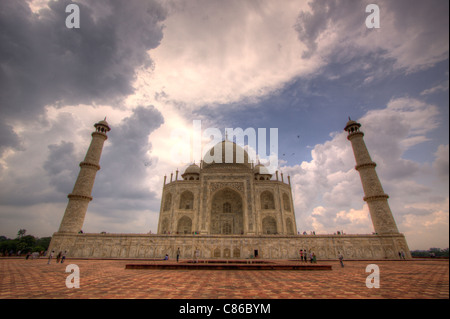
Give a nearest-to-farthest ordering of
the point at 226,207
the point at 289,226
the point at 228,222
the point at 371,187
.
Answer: the point at 371,187
the point at 289,226
the point at 228,222
the point at 226,207

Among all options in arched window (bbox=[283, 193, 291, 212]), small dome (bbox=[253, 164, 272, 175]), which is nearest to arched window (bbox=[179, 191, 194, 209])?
small dome (bbox=[253, 164, 272, 175])

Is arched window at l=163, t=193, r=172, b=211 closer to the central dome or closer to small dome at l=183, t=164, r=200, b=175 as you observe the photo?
small dome at l=183, t=164, r=200, b=175

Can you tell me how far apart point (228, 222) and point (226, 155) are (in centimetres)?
1087

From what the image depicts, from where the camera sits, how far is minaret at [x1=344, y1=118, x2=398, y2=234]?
20.6 metres

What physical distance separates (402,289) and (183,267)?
8.21 meters

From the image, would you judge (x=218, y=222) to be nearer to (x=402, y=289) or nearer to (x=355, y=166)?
(x=355, y=166)

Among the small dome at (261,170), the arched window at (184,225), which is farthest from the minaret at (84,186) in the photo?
the small dome at (261,170)

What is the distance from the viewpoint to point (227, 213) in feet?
94.7

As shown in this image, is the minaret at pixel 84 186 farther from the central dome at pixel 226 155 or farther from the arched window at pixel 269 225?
the arched window at pixel 269 225

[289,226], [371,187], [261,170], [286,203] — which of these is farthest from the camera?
[261,170]

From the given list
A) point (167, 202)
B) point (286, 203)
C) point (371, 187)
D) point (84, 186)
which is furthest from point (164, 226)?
point (371, 187)

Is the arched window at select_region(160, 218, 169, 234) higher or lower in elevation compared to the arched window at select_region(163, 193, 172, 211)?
lower

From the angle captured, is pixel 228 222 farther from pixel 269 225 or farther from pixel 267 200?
pixel 267 200
